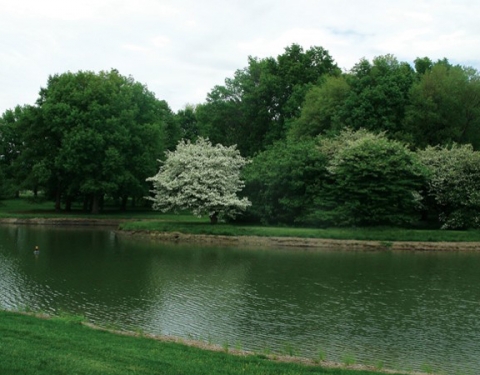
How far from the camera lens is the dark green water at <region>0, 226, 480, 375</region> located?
14.0 m

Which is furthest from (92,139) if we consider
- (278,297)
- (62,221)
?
(278,297)

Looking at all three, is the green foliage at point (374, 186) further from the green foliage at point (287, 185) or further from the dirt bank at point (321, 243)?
the dirt bank at point (321, 243)

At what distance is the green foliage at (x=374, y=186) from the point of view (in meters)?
38.1

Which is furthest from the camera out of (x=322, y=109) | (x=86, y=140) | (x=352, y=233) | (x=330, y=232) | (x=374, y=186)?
(x=322, y=109)

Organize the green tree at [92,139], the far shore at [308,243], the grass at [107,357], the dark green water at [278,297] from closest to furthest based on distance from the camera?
the grass at [107,357], the dark green water at [278,297], the far shore at [308,243], the green tree at [92,139]

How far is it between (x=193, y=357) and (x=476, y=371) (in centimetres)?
651

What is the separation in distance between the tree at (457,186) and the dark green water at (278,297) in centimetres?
681

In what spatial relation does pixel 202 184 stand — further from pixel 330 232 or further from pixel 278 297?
pixel 278 297

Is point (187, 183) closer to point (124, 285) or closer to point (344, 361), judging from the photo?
point (124, 285)

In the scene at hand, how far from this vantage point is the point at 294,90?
6256 cm

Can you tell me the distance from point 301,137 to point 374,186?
1495cm

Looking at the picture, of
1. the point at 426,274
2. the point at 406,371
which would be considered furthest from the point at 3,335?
the point at 426,274

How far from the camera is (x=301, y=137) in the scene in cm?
5175

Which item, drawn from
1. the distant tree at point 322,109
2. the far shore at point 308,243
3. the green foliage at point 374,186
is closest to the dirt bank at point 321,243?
the far shore at point 308,243
